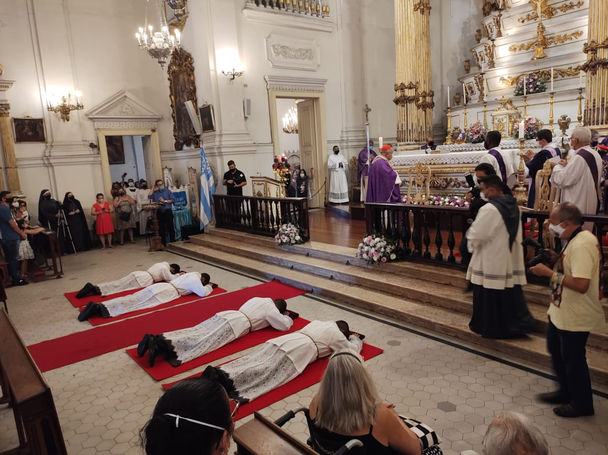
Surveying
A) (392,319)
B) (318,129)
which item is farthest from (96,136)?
(392,319)

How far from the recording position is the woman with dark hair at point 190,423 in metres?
1.25

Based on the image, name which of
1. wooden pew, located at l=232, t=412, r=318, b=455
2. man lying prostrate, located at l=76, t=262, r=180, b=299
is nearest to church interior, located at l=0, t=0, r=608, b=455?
→ wooden pew, located at l=232, t=412, r=318, b=455

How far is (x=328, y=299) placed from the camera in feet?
20.6

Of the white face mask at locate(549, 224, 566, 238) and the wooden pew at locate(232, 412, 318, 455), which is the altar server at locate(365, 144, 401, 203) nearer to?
the white face mask at locate(549, 224, 566, 238)

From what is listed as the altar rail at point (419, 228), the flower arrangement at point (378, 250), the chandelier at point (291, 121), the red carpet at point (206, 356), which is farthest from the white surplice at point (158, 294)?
the chandelier at point (291, 121)

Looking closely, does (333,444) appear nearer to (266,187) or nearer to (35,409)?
(35,409)

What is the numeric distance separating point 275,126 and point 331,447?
10.5 metres

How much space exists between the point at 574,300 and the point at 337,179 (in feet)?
33.0

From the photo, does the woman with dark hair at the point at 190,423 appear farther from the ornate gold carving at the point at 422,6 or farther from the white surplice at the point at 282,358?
the ornate gold carving at the point at 422,6

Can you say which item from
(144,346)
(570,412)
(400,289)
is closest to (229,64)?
(400,289)

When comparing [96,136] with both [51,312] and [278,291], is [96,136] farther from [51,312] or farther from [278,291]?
[278,291]

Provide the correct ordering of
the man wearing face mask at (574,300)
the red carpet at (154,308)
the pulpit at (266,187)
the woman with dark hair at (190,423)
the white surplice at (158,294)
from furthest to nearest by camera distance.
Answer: the pulpit at (266,187)
the white surplice at (158,294)
the red carpet at (154,308)
the man wearing face mask at (574,300)
the woman with dark hair at (190,423)

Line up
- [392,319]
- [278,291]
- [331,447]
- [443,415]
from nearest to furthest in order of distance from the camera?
[331,447], [443,415], [392,319], [278,291]

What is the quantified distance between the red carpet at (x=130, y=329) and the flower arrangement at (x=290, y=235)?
4.35 feet
